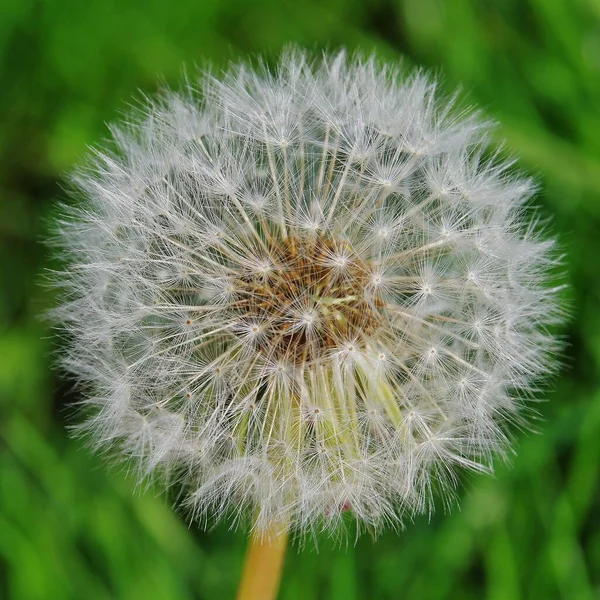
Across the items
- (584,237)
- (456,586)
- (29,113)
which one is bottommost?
(456,586)

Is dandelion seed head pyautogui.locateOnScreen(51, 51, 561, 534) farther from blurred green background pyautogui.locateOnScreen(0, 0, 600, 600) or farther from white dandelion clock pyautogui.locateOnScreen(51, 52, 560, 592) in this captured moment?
blurred green background pyautogui.locateOnScreen(0, 0, 600, 600)

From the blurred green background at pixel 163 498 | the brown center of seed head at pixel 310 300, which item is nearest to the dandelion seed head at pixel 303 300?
the brown center of seed head at pixel 310 300

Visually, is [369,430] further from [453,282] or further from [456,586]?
[456,586]


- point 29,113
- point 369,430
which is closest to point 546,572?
point 369,430

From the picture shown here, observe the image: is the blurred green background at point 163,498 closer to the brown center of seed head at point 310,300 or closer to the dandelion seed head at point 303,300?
the dandelion seed head at point 303,300

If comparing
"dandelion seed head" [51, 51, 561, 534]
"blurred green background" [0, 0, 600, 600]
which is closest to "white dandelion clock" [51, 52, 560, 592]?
"dandelion seed head" [51, 51, 561, 534]
